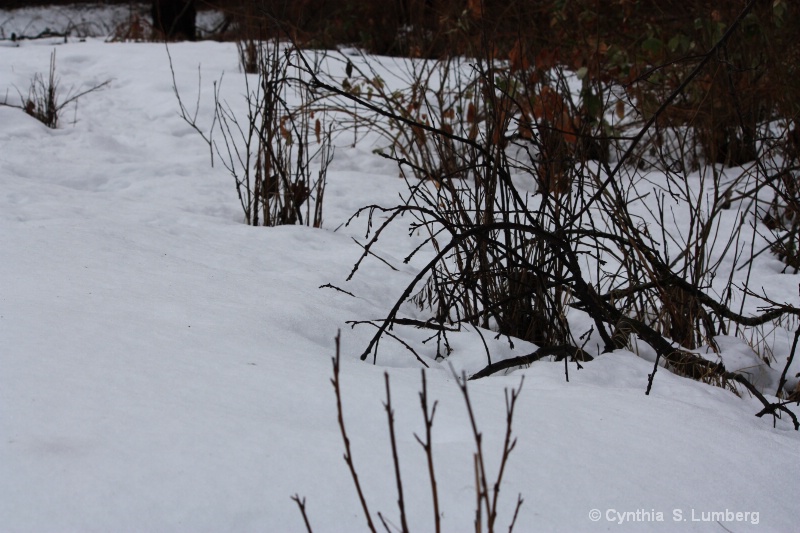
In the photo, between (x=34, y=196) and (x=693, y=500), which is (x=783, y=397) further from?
(x=34, y=196)

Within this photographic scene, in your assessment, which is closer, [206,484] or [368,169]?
[206,484]

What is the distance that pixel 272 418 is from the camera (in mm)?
1154

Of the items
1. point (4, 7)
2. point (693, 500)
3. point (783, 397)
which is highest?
point (4, 7)

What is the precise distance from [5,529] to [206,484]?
235 millimetres

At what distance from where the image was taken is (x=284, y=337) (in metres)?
1.60

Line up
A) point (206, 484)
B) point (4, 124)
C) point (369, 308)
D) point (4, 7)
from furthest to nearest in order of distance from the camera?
point (4, 7) < point (4, 124) < point (369, 308) < point (206, 484)

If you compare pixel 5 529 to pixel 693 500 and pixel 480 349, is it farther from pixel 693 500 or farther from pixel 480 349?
pixel 480 349

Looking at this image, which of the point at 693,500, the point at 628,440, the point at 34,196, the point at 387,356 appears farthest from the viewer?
the point at 34,196

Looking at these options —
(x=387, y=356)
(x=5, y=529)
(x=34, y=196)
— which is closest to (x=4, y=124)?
(x=34, y=196)

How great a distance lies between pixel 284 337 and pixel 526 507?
0.77m

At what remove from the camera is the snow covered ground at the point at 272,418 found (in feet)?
3.10

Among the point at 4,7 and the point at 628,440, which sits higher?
the point at 4,7

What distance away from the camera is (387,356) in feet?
5.61

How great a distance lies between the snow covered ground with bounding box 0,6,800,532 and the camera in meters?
0.94
